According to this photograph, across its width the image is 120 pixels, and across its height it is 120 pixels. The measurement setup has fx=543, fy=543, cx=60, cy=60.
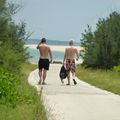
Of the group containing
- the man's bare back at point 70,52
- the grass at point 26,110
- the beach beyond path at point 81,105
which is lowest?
the beach beyond path at point 81,105

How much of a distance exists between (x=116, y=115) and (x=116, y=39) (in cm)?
2380

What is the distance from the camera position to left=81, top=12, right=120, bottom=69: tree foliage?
35.6 metres

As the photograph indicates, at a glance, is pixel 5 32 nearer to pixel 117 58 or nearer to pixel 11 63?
pixel 11 63

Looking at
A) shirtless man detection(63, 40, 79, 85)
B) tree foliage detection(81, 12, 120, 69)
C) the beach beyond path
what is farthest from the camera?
tree foliage detection(81, 12, 120, 69)

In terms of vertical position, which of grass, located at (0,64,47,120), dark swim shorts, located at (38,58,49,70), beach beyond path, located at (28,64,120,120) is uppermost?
dark swim shorts, located at (38,58,49,70)

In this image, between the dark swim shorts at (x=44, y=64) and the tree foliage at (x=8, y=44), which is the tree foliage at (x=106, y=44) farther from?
the dark swim shorts at (x=44, y=64)

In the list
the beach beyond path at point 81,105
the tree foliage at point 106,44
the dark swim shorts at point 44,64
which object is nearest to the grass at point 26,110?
the beach beyond path at point 81,105

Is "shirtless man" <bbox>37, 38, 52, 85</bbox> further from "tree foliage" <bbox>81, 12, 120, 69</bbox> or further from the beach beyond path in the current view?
"tree foliage" <bbox>81, 12, 120, 69</bbox>

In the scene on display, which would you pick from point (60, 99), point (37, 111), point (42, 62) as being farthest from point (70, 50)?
point (37, 111)

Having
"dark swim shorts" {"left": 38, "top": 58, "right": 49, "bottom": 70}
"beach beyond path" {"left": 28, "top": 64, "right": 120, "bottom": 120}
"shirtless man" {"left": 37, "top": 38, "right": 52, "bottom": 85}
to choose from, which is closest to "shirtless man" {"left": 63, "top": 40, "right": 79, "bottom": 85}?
"shirtless man" {"left": 37, "top": 38, "right": 52, "bottom": 85}

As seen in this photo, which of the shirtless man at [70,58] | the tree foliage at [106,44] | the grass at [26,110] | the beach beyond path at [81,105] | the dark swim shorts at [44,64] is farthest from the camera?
the tree foliage at [106,44]

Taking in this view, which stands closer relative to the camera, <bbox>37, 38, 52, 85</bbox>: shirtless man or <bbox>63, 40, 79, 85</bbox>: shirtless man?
<bbox>37, 38, 52, 85</bbox>: shirtless man

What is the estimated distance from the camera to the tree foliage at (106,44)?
35562mm

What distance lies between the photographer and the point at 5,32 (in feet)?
84.5
